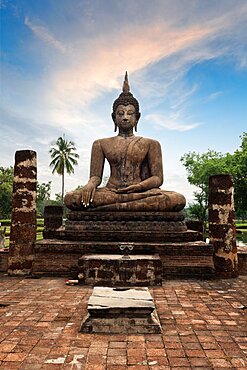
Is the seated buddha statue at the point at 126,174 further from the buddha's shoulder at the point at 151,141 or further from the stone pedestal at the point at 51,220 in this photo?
the stone pedestal at the point at 51,220

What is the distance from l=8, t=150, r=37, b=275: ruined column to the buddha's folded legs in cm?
137

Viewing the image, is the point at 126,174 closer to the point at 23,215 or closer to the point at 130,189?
the point at 130,189

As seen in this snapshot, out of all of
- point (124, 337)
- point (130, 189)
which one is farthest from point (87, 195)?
point (124, 337)

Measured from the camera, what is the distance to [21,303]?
210 inches

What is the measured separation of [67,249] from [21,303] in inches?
96.7

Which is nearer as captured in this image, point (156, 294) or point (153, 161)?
point (156, 294)

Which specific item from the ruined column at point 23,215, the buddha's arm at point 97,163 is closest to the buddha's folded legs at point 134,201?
the buddha's arm at point 97,163

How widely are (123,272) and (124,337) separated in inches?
104

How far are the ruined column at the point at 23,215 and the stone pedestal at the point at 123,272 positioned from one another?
2100 mm

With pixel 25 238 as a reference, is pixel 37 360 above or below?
below

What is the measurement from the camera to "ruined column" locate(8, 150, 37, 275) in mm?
7910

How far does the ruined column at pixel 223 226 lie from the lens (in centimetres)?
777

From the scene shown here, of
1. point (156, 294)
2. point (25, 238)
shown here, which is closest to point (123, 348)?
point (156, 294)

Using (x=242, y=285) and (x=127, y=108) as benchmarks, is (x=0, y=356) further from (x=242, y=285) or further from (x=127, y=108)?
(x=127, y=108)
